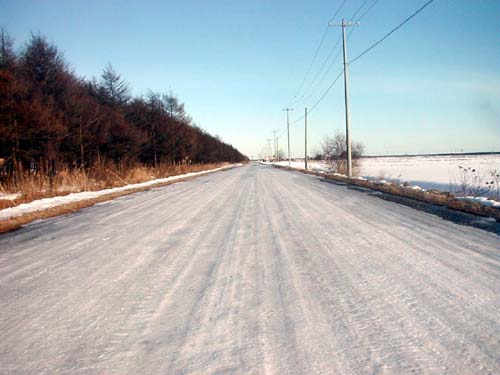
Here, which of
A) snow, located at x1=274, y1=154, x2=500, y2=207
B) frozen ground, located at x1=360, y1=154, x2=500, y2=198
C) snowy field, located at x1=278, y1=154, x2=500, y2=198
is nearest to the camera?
snow, located at x1=274, y1=154, x2=500, y2=207

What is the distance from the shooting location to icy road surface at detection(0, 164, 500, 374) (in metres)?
2.17

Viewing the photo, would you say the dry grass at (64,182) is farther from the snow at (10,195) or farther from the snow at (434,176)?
the snow at (434,176)

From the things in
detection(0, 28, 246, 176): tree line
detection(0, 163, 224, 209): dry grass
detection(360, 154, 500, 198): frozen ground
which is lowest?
detection(360, 154, 500, 198): frozen ground

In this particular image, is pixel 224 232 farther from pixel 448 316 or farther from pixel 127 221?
pixel 448 316

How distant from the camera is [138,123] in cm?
3366

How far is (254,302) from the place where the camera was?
3078mm

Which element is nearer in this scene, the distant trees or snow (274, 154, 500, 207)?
snow (274, 154, 500, 207)

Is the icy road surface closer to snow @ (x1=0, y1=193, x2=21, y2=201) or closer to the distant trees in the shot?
snow @ (x1=0, y1=193, x2=21, y2=201)

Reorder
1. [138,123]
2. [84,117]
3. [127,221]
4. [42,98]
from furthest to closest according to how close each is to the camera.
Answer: [138,123]
[84,117]
[42,98]
[127,221]

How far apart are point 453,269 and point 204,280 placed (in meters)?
2.96

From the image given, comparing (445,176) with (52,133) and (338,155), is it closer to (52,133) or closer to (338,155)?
(338,155)

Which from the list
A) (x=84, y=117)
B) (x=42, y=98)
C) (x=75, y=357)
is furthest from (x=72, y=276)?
(x=84, y=117)

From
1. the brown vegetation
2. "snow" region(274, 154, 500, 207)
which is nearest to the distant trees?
"snow" region(274, 154, 500, 207)

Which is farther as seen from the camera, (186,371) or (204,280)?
(204,280)
